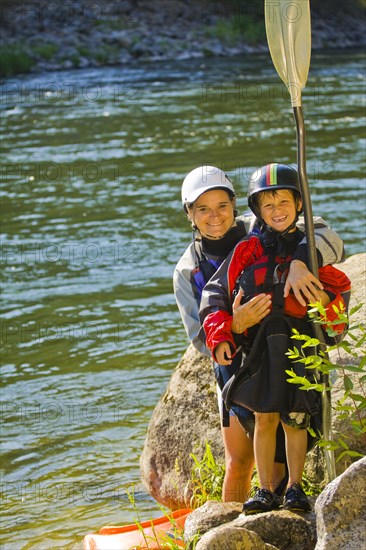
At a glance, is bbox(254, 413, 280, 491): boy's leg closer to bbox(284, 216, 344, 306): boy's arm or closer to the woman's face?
bbox(284, 216, 344, 306): boy's arm

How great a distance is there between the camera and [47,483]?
6328 mm

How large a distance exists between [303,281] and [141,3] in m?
35.1

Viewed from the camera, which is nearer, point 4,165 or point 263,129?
point 4,165

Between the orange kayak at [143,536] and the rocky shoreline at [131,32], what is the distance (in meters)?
24.7

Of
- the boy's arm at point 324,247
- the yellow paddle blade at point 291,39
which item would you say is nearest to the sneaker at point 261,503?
the boy's arm at point 324,247

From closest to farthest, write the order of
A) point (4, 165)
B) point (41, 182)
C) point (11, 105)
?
1. point (41, 182)
2. point (4, 165)
3. point (11, 105)

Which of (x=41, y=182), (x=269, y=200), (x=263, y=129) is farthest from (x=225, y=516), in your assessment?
(x=263, y=129)

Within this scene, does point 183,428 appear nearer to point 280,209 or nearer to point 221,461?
point 221,461

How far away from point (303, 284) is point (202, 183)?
2.63ft

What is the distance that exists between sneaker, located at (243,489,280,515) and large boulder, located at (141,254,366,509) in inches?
45.3

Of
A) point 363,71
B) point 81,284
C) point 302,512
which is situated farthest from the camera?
point 363,71

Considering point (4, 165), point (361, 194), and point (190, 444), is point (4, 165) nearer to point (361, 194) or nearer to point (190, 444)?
point (361, 194)

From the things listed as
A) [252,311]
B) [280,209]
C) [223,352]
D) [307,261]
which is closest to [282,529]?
[223,352]

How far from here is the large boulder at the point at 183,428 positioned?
524 centimetres
